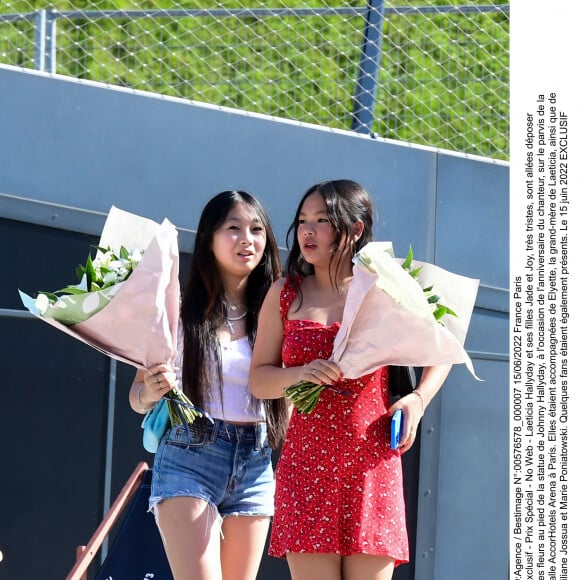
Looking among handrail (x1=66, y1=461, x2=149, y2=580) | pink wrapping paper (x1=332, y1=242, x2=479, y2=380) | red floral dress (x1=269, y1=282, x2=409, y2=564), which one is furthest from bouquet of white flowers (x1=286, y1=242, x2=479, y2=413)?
handrail (x1=66, y1=461, x2=149, y2=580)

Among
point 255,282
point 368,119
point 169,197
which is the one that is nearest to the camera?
point 255,282

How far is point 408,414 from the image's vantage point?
3.41 metres

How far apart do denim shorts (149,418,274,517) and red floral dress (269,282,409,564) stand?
0.77ft

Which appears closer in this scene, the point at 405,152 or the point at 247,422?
the point at 247,422

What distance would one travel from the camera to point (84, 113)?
19.2ft

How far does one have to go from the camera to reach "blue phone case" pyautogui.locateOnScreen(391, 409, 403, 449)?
11.0 ft

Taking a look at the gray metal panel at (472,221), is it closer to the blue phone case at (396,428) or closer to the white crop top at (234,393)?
the white crop top at (234,393)

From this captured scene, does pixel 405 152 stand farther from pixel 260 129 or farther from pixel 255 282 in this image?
pixel 255 282

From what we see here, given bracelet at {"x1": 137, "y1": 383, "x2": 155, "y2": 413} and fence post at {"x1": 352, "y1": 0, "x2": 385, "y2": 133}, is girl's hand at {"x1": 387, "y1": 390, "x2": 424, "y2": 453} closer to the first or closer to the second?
bracelet at {"x1": 137, "y1": 383, "x2": 155, "y2": 413}

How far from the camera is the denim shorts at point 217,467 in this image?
358 centimetres

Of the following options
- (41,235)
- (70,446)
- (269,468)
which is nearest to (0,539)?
(70,446)

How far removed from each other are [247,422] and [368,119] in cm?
314

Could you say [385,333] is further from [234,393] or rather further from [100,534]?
[100,534]

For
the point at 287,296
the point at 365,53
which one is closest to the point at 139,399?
the point at 287,296
